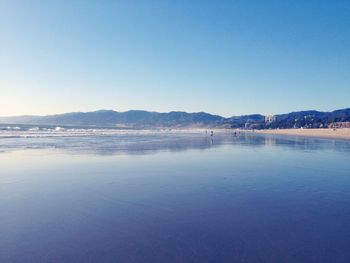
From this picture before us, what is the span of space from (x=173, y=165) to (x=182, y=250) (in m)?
11.2

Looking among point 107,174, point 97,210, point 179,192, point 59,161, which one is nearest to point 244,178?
point 179,192

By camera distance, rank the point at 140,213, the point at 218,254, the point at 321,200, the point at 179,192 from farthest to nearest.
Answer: the point at 179,192 → the point at 321,200 → the point at 140,213 → the point at 218,254

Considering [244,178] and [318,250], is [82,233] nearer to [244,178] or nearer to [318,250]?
[318,250]

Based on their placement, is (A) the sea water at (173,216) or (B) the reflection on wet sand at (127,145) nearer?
(A) the sea water at (173,216)

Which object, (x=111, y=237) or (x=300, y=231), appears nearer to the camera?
(x=111, y=237)

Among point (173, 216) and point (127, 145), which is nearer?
point (173, 216)

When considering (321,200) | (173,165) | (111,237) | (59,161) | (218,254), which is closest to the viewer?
(218,254)

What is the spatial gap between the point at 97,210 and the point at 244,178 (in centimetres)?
713

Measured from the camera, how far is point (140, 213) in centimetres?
820

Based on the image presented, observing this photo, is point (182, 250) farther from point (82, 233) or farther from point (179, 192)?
point (179, 192)

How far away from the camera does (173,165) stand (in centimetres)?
1708

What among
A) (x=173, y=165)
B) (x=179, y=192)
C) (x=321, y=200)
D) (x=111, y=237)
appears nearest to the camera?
(x=111, y=237)

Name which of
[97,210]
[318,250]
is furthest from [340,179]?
[97,210]

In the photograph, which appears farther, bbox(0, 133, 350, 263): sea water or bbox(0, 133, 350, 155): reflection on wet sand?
bbox(0, 133, 350, 155): reflection on wet sand
